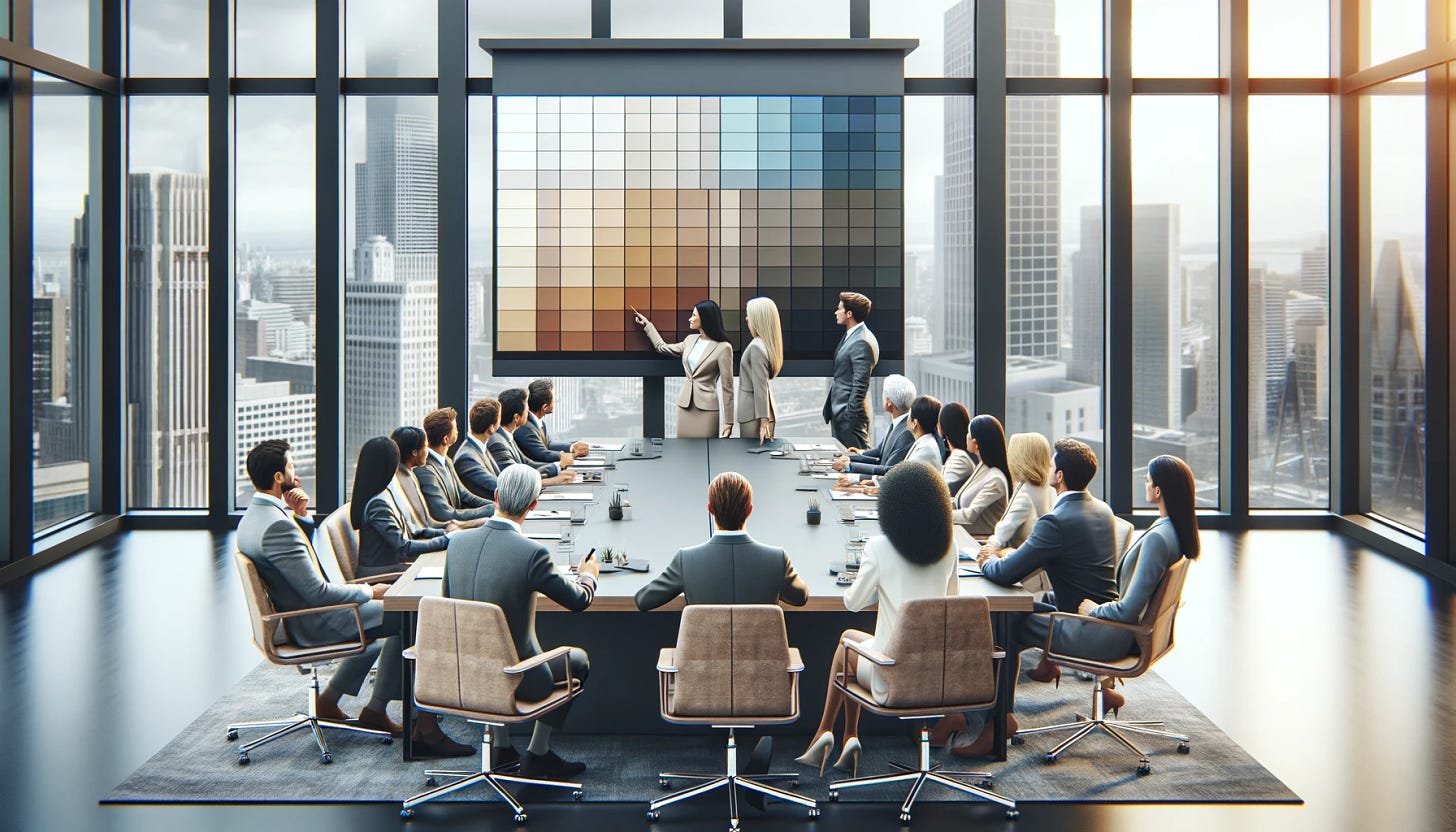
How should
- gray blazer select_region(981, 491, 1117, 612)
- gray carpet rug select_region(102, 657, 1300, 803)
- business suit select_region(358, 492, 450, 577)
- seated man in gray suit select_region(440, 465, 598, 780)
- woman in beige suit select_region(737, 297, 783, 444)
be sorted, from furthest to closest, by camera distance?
woman in beige suit select_region(737, 297, 783, 444) < business suit select_region(358, 492, 450, 577) < gray blazer select_region(981, 491, 1117, 612) < gray carpet rug select_region(102, 657, 1300, 803) < seated man in gray suit select_region(440, 465, 598, 780)

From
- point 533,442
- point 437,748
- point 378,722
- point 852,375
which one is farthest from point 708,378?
point 437,748

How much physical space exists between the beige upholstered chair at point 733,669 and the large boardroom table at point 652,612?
49 centimetres

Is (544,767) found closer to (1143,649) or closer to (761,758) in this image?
(761,758)

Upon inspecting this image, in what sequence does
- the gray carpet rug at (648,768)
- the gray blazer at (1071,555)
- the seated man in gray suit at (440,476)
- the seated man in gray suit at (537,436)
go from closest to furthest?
the gray carpet rug at (648,768) < the gray blazer at (1071,555) < the seated man in gray suit at (440,476) < the seated man in gray suit at (537,436)

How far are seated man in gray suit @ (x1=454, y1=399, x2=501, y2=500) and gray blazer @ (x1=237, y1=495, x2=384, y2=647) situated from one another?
1.93m

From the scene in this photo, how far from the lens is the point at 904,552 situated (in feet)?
14.7

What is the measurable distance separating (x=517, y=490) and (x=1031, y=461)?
2.46m

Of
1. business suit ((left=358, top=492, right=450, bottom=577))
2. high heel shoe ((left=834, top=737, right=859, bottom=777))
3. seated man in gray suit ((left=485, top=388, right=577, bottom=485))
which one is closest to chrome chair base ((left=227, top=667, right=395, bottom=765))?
business suit ((left=358, top=492, right=450, bottom=577))

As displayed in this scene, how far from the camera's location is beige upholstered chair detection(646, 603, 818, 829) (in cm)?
418

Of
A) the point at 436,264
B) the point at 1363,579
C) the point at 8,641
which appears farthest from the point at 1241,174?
the point at 8,641

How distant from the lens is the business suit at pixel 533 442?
27.7ft

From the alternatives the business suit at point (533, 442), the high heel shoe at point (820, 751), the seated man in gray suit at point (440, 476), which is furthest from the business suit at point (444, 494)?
the high heel shoe at point (820, 751)

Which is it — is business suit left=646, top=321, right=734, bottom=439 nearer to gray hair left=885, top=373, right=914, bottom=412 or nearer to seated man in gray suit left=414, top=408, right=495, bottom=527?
gray hair left=885, top=373, right=914, bottom=412

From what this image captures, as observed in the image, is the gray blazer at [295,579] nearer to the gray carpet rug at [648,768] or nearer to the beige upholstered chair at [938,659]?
the gray carpet rug at [648,768]
